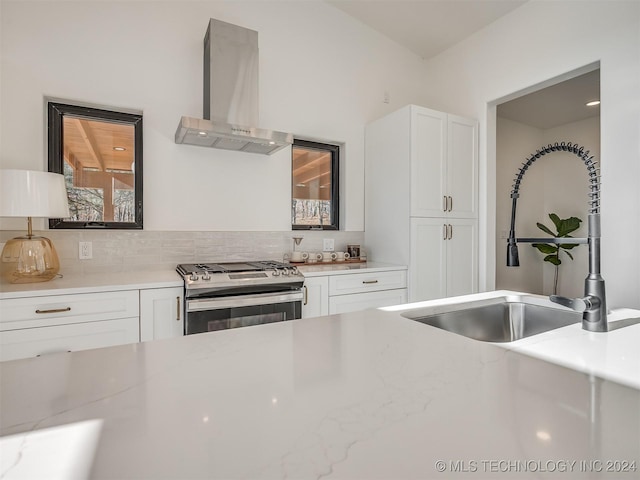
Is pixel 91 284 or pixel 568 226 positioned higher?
pixel 568 226

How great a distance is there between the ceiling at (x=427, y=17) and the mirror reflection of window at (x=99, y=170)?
2.33 metres

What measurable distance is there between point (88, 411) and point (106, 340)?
164cm

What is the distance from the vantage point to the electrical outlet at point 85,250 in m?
2.39

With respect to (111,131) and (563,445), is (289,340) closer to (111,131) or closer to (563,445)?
Answer: (563,445)

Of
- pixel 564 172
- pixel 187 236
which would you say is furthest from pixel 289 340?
pixel 564 172

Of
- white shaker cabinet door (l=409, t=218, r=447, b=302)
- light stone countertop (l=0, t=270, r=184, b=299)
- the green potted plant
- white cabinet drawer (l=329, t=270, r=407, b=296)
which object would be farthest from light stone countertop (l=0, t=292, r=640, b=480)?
the green potted plant

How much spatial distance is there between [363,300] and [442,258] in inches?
35.6

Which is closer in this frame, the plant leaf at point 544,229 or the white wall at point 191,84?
the white wall at point 191,84

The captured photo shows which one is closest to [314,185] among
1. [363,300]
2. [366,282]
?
[366,282]

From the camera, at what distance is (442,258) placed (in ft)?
10.5

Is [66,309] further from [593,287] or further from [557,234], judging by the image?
[557,234]

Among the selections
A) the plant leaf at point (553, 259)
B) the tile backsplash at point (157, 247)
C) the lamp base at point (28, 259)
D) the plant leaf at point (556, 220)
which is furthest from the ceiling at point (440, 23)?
the lamp base at point (28, 259)

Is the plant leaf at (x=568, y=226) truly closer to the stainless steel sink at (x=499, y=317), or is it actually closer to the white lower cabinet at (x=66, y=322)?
the stainless steel sink at (x=499, y=317)

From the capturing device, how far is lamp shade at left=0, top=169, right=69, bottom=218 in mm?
1856
